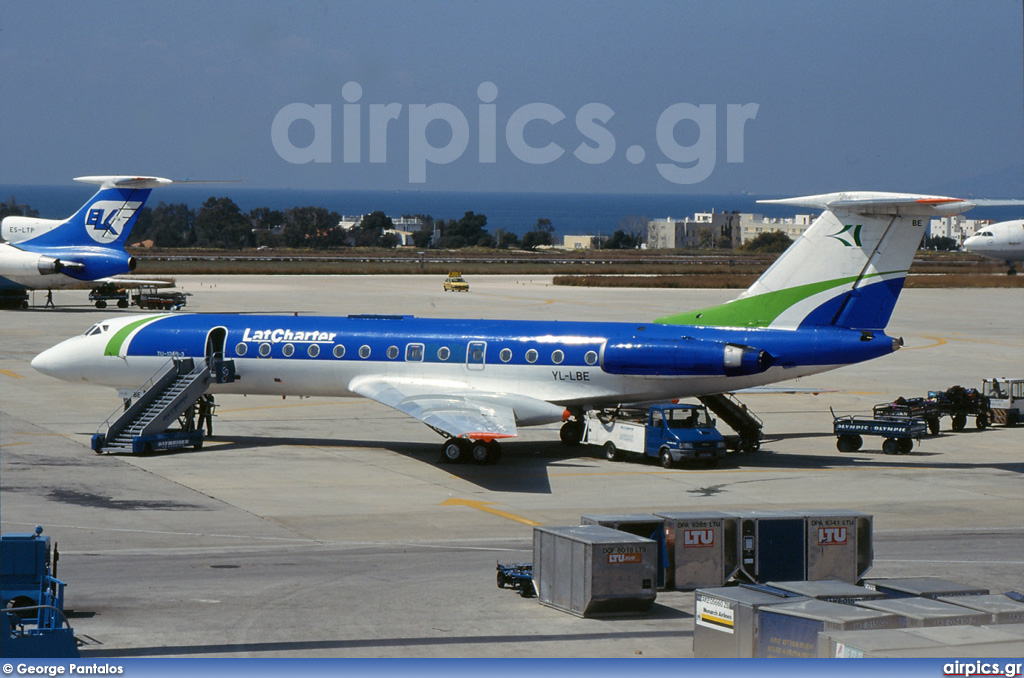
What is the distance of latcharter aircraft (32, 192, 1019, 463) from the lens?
33.8 metres

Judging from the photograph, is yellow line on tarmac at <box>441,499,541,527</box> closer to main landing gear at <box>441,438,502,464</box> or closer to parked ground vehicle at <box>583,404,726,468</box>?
main landing gear at <box>441,438,502,464</box>

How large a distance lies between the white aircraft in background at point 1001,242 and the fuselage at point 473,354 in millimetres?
89633

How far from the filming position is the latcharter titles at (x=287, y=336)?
37.2m

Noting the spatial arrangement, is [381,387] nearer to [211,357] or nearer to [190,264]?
[211,357]

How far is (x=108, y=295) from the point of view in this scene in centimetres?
8881

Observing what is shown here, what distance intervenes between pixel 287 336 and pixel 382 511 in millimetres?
10927

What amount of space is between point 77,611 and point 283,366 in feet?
61.3

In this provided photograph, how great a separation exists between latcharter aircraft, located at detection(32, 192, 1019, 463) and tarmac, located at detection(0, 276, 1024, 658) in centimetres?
185

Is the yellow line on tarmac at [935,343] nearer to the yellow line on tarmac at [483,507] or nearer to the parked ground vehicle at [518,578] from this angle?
the yellow line on tarmac at [483,507]

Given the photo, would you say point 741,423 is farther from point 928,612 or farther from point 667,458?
point 928,612

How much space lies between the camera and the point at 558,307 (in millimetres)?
91625

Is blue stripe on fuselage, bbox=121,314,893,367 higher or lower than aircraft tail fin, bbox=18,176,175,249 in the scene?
lower

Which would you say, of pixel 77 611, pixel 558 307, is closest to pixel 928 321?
pixel 558 307

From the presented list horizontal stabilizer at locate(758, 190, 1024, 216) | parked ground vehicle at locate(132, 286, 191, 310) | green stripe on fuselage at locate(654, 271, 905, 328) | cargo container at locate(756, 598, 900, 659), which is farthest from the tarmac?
parked ground vehicle at locate(132, 286, 191, 310)
